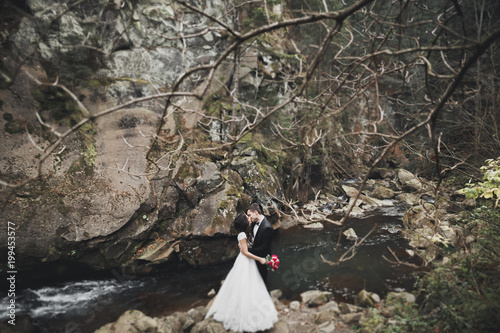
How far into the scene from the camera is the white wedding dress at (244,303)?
443 centimetres

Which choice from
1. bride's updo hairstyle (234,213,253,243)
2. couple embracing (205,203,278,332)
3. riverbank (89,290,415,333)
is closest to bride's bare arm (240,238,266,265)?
couple embracing (205,203,278,332)

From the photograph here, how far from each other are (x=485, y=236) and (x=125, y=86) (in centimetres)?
1189

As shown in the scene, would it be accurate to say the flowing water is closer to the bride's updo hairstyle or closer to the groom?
the groom

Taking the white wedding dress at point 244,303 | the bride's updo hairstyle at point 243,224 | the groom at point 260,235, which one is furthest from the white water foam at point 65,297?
the groom at point 260,235

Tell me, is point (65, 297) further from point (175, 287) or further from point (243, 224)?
point (243, 224)

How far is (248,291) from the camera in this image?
4.53 m

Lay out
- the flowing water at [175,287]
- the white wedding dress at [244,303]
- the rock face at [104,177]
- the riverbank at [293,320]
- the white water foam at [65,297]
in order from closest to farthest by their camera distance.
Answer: the white wedding dress at [244,303]
the riverbank at [293,320]
the flowing water at [175,287]
the white water foam at [65,297]
the rock face at [104,177]

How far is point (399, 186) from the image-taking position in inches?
627

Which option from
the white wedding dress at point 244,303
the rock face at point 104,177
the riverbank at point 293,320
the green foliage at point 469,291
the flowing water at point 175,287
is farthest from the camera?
the rock face at point 104,177

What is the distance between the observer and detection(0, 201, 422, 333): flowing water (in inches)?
235

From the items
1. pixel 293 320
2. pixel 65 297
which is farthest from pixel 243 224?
pixel 65 297

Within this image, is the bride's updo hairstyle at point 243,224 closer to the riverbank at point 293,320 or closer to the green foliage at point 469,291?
the riverbank at point 293,320

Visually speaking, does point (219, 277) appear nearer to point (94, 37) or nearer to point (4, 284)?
point (4, 284)

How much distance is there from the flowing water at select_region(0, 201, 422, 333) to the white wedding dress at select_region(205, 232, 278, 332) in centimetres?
186
